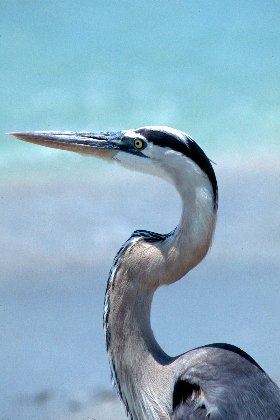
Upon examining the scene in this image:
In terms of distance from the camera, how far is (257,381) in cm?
591

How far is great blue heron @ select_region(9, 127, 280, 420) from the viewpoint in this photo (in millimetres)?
5957

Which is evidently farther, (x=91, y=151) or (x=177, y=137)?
(x=91, y=151)

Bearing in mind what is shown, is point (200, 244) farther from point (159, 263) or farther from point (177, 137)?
point (177, 137)

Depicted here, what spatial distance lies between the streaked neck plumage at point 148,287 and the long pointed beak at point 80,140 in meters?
0.53

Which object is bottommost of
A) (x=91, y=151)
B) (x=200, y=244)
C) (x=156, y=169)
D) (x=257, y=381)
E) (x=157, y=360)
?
(x=257, y=381)

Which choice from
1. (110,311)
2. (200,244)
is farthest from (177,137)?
(110,311)

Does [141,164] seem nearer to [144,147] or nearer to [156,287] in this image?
[144,147]

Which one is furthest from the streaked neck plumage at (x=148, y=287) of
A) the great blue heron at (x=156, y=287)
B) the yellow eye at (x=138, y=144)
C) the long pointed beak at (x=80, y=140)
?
the long pointed beak at (x=80, y=140)

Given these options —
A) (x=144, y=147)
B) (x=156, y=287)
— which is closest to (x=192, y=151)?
(x=144, y=147)

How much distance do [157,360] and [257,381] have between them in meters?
0.67

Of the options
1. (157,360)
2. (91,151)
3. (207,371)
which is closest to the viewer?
(207,371)

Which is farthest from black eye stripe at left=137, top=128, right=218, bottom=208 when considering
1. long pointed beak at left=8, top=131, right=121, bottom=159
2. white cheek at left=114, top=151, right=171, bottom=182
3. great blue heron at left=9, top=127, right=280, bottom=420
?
long pointed beak at left=8, top=131, right=121, bottom=159

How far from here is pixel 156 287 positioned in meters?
6.32

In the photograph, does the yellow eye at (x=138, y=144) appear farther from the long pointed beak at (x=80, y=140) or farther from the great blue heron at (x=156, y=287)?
the long pointed beak at (x=80, y=140)
